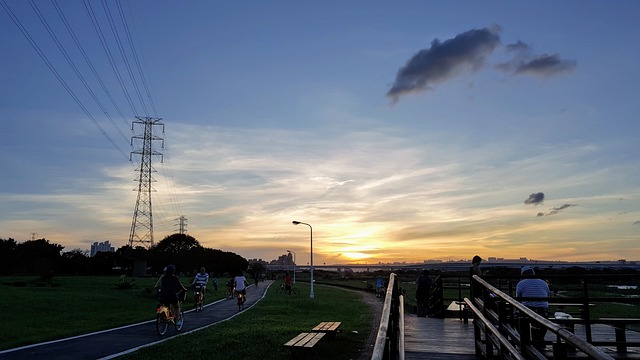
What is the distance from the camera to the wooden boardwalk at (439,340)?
31.7ft

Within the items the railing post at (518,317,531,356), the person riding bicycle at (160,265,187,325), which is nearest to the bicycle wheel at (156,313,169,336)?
the person riding bicycle at (160,265,187,325)

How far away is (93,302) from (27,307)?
13.9ft

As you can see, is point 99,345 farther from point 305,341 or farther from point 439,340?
point 439,340

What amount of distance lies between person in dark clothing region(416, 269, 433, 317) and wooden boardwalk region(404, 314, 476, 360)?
5.57ft

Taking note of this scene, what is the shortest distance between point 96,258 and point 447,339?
313 ft

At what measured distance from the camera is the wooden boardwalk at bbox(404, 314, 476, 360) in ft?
31.7

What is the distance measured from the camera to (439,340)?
38.3 ft

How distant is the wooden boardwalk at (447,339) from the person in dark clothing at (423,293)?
6.36ft

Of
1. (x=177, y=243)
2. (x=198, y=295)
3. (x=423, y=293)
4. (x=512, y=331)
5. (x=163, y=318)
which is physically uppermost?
(x=177, y=243)

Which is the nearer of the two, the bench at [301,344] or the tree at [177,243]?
the bench at [301,344]

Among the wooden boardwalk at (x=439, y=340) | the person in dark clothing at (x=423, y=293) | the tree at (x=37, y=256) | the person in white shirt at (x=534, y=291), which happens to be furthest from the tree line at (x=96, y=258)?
the person in white shirt at (x=534, y=291)

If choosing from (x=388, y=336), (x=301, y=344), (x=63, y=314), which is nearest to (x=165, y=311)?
(x=301, y=344)

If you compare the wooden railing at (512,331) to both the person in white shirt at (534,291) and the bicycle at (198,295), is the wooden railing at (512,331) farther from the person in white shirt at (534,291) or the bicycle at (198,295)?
the bicycle at (198,295)

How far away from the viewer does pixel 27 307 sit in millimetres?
22562
